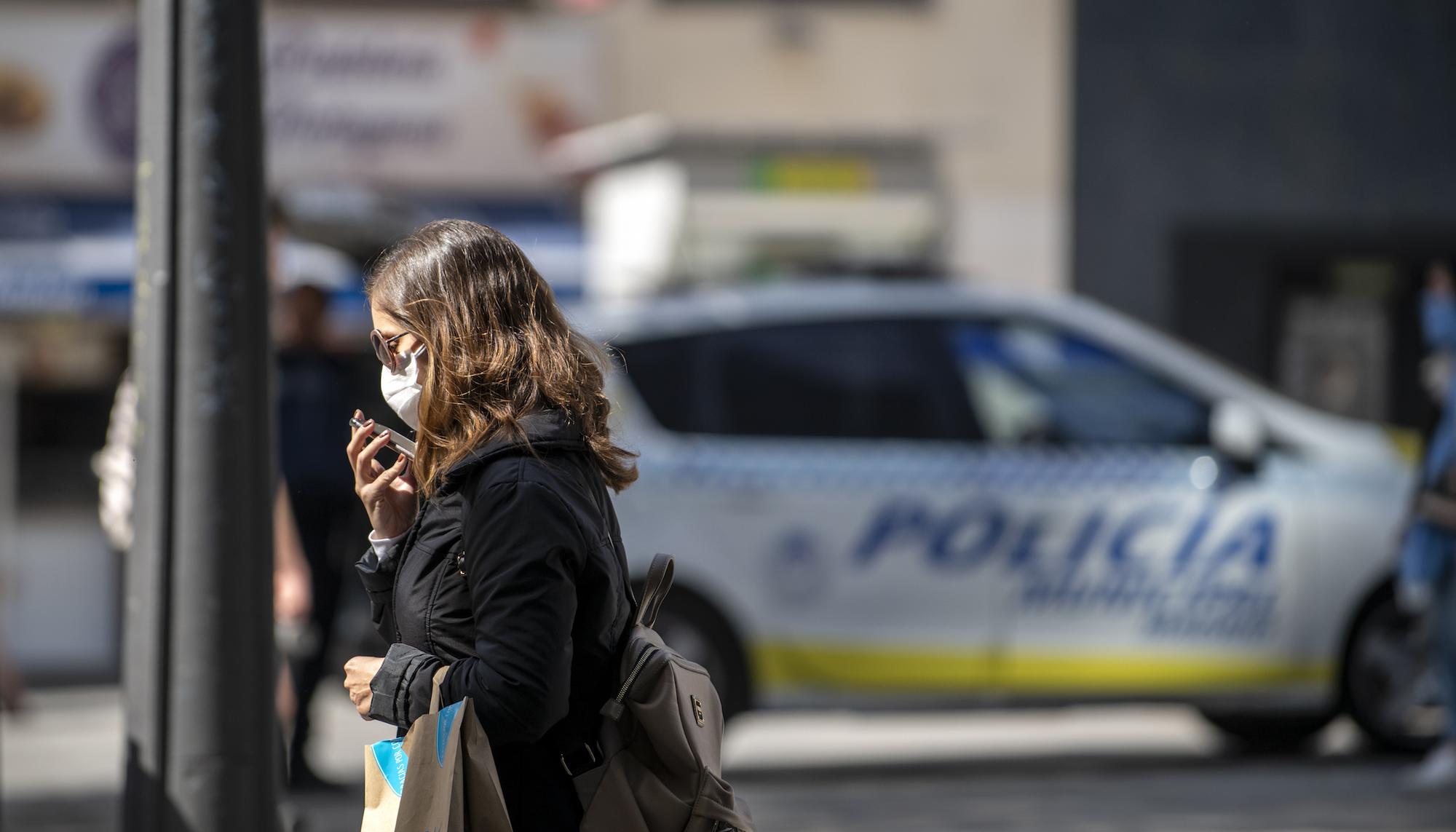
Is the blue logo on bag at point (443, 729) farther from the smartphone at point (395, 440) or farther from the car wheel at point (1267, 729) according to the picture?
the car wheel at point (1267, 729)

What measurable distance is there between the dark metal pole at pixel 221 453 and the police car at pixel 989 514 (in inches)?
141

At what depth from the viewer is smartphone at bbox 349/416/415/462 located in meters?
2.78

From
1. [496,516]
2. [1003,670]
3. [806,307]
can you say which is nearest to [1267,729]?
[1003,670]

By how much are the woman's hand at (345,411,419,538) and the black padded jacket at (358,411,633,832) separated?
62mm

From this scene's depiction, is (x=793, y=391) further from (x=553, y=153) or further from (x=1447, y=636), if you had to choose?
(x=553, y=153)

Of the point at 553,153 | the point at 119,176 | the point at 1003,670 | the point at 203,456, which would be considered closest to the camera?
the point at 203,456

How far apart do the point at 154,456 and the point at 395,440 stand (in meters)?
1.26

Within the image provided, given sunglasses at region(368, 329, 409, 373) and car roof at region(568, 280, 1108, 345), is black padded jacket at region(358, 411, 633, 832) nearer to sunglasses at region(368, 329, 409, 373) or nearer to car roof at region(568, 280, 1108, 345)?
sunglasses at region(368, 329, 409, 373)

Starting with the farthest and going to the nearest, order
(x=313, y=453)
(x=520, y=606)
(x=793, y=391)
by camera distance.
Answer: (x=793, y=391) → (x=313, y=453) → (x=520, y=606)

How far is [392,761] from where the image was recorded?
2609 mm

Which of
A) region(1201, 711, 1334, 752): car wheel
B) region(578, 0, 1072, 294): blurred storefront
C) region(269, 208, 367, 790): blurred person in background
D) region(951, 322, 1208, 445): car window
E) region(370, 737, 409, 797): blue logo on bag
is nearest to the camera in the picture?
region(370, 737, 409, 797): blue logo on bag

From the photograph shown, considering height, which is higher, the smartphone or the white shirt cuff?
the smartphone

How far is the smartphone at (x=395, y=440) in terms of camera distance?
9.12 ft

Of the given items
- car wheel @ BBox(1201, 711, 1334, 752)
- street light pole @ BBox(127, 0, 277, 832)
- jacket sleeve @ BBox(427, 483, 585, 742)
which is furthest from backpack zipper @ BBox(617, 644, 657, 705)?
car wheel @ BBox(1201, 711, 1334, 752)
